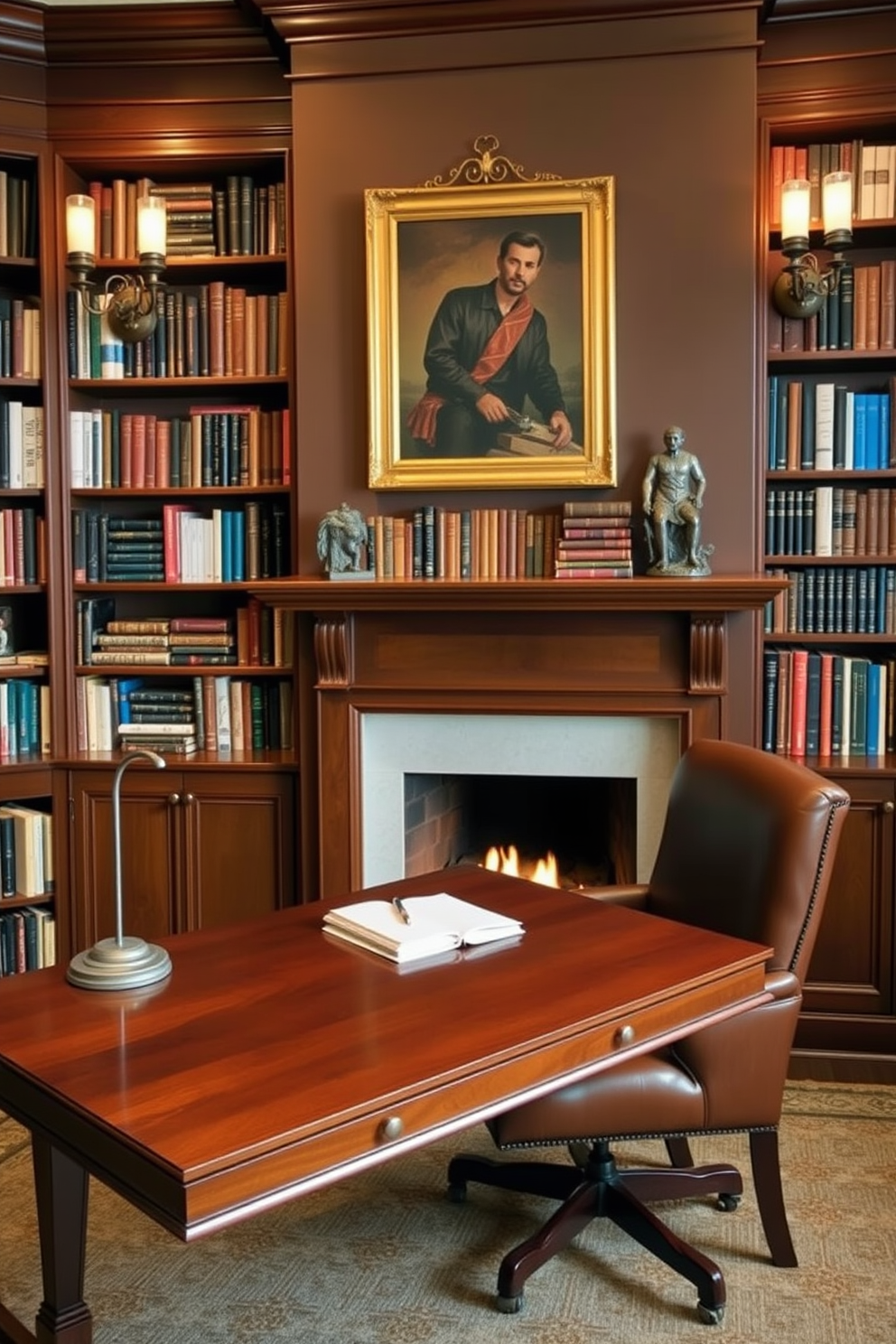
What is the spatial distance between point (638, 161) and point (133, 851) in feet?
8.03

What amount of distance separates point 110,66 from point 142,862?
2.35m

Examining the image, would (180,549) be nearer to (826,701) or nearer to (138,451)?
(138,451)

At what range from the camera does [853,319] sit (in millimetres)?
3648

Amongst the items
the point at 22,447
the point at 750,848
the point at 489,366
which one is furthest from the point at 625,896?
the point at 22,447

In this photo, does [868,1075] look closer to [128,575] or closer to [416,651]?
[416,651]

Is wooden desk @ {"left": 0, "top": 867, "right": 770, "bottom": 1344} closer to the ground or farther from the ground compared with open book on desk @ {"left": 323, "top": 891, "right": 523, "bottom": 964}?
closer to the ground

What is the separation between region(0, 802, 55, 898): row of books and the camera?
385 centimetres

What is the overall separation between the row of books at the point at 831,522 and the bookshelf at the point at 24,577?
7.17 ft

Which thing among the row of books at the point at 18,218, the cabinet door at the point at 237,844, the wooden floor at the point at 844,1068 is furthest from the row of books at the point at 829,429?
the row of books at the point at 18,218

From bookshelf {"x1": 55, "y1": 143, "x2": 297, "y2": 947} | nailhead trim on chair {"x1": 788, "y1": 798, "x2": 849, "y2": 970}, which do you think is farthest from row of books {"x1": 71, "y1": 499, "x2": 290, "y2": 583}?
nailhead trim on chair {"x1": 788, "y1": 798, "x2": 849, "y2": 970}

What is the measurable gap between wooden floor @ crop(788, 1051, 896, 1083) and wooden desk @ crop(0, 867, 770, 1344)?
4.57 feet

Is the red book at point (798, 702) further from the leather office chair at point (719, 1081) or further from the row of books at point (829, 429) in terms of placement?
the leather office chair at point (719, 1081)

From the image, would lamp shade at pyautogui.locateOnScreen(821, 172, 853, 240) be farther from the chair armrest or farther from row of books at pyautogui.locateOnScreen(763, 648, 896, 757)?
the chair armrest

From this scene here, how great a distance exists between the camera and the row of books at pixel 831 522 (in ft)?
12.0
